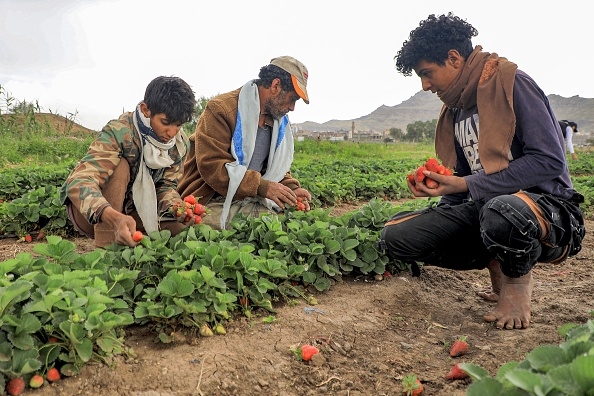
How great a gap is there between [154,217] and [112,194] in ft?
1.11

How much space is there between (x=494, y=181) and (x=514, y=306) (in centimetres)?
71

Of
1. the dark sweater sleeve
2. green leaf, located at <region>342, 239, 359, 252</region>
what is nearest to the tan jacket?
green leaf, located at <region>342, 239, 359, 252</region>

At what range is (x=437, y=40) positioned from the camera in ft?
10.7

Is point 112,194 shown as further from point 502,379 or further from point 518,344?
point 502,379

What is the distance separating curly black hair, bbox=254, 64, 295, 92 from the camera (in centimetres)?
430

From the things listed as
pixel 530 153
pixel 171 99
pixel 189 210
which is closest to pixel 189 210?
pixel 189 210

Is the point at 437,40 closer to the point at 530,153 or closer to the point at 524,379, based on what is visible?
the point at 530,153

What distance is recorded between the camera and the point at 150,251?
2963 millimetres

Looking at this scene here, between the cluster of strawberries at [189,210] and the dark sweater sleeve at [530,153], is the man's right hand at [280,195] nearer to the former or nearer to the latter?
the cluster of strawberries at [189,210]

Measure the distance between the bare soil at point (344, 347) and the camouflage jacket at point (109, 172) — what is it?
103 centimetres

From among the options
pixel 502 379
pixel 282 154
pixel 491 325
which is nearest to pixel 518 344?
pixel 491 325

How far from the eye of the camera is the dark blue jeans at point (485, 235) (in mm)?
2926

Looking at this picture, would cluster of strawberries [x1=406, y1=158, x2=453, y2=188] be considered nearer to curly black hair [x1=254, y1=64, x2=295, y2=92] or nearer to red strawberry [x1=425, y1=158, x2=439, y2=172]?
red strawberry [x1=425, y1=158, x2=439, y2=172]

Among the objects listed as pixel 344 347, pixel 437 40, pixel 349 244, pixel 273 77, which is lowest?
pixel 344 347
